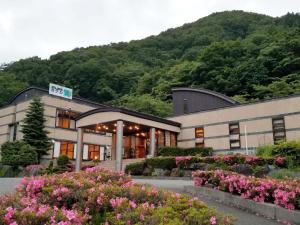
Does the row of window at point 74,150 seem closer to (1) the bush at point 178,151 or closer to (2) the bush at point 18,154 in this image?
(2) the bush at point 18,154

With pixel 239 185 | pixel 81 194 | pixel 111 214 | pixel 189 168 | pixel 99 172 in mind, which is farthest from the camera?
pixel 189 168

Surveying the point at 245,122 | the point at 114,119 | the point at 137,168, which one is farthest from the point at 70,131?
the point at 245,122

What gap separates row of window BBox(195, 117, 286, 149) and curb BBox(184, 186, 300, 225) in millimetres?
15947

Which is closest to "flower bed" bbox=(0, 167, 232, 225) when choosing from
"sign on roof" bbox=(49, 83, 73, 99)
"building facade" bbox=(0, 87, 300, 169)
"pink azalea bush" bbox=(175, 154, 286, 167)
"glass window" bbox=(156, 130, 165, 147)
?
"pink azalea bush" bbox=(175, 154, 286, 167)

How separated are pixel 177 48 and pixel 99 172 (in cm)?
6801

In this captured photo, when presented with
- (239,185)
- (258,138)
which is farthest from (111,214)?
(258,138)

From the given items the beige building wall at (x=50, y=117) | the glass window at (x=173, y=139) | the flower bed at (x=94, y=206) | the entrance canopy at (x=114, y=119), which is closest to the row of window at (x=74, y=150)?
the beige building wall at (x=50, y=117)

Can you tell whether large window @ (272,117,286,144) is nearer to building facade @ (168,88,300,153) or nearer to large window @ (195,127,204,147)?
building facade @ (168,88,300,153)

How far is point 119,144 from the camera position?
2275 centimetres

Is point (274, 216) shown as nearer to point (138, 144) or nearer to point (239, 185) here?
point (239, 185)

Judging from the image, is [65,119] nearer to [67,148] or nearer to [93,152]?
[67,148]

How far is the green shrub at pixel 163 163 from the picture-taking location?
63.2 feet

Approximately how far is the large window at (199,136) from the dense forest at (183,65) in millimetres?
19006

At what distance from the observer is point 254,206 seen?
7793 millimetres
